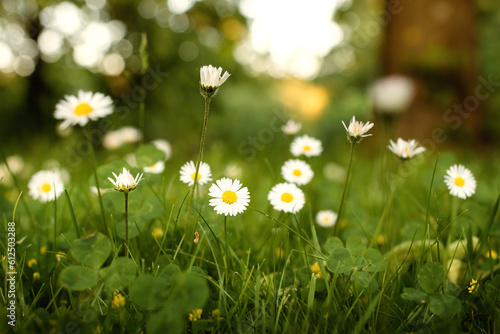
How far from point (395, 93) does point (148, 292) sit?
10.8 ft

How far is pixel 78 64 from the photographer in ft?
12.8

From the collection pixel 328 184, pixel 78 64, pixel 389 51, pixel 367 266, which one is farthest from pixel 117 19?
pixel 367 266

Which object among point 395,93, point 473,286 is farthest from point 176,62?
point 473,286

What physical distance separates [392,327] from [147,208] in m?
0.74

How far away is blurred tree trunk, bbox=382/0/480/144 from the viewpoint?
3.44 m

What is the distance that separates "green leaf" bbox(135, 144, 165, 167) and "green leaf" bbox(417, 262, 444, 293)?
32.8 inches

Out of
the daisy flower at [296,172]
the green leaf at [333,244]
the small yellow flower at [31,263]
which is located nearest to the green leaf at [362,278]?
the green leaf at [333,244]

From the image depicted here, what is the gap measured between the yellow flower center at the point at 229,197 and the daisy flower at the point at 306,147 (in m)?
0.37

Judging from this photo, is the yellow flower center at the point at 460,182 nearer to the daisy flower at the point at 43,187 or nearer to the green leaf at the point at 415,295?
the green leaf at the point at 415,295

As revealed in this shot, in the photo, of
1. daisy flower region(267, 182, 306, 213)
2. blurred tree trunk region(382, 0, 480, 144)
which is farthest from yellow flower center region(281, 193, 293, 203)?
blurred tree trunk region(382, 0, 480, 144)

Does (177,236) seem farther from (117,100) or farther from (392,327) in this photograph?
(117,100)

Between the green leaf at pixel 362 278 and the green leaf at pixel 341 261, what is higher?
the green leaf at pixel 341 261

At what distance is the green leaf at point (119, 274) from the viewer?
862mm

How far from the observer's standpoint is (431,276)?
0.89 meters
